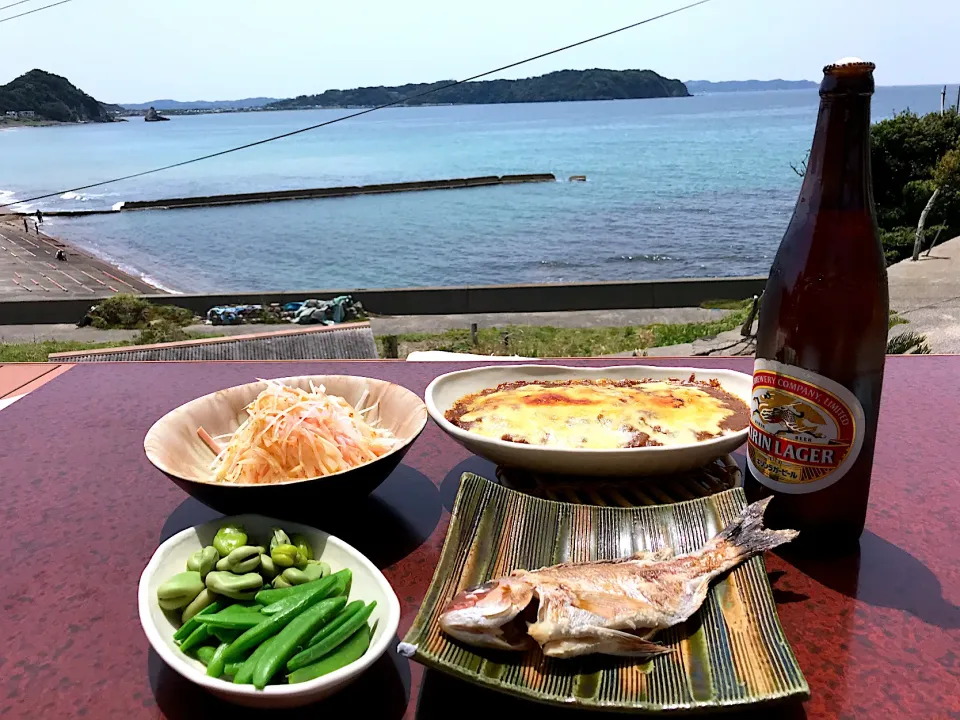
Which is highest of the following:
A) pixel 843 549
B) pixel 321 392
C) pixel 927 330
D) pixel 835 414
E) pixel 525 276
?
pixel 835 414

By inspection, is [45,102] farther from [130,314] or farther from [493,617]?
[493,617]

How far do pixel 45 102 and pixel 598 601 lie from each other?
439 feet

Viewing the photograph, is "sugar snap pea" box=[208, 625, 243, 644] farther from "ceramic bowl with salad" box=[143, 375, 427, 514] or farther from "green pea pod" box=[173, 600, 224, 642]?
"ceramic bowl with salad" box=[143, 375, 427, 514]

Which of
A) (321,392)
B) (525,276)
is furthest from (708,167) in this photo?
(321,392)

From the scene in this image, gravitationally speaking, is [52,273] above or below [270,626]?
below

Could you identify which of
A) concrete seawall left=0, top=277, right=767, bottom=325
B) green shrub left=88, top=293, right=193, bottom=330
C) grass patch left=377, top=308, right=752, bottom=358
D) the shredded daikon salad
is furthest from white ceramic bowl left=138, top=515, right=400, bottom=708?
green shrub left=88, top=293, right=193, bottom=330

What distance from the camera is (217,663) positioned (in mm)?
983

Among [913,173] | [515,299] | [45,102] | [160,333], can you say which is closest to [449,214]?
[913,173]

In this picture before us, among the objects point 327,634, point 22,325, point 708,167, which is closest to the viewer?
point 327,634

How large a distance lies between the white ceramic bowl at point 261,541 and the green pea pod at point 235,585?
8 cm

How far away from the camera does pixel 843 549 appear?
53.9 inches

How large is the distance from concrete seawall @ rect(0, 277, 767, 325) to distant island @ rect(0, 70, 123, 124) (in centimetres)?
8238

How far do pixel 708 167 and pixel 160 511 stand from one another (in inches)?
2651

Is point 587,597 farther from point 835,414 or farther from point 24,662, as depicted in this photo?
point 24,662
